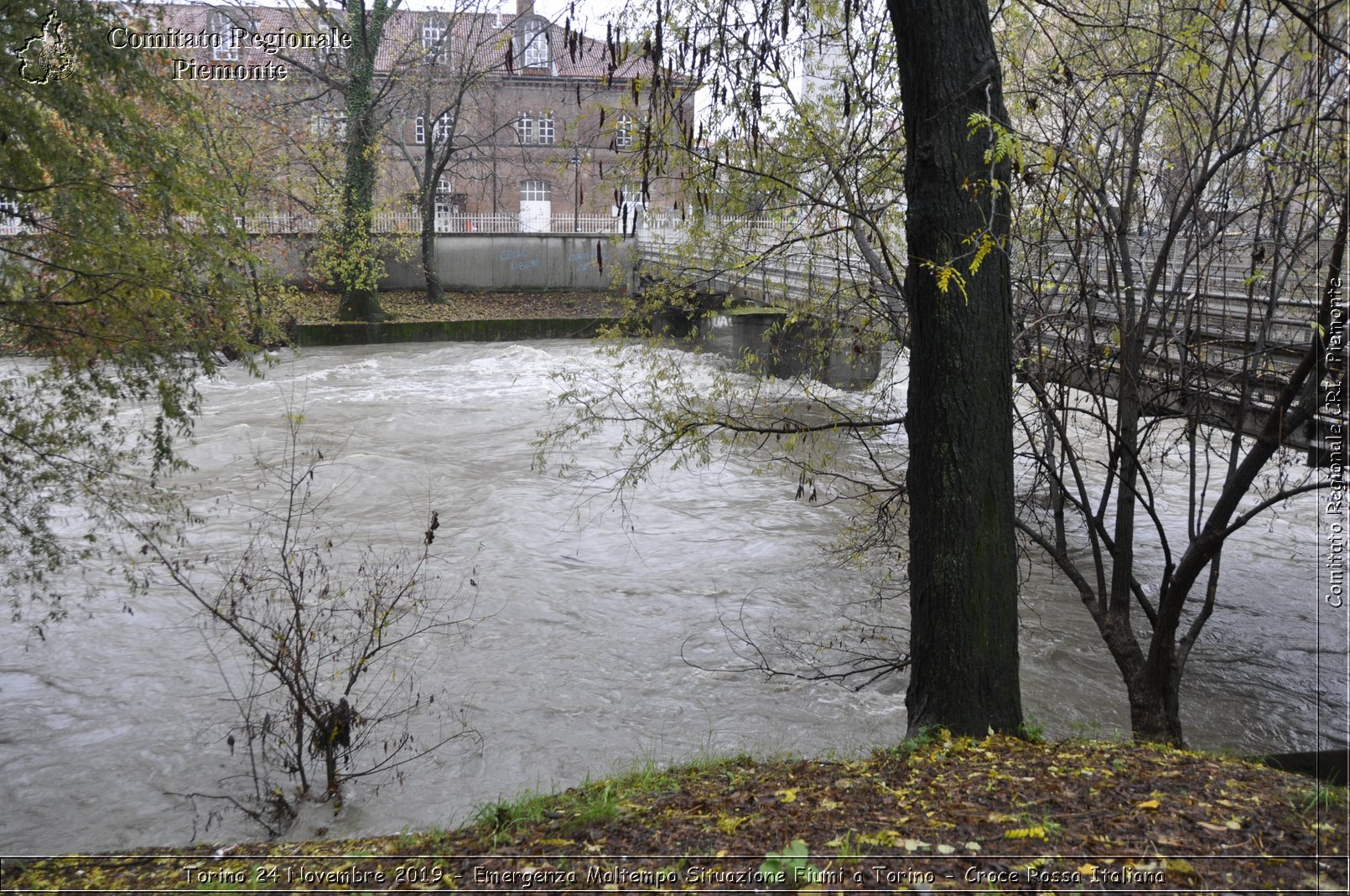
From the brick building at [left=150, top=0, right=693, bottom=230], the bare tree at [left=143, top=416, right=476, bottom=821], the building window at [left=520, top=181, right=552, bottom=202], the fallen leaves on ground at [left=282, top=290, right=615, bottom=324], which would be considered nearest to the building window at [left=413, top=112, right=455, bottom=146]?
the brick building at [left=150, top=0, right=693, bottom=230]

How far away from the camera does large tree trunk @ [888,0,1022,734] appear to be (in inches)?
207

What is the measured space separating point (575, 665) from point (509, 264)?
3208cm

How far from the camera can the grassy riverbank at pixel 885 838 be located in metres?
3.41

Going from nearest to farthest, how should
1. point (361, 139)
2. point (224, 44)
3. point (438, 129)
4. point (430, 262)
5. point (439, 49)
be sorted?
1. point (439, 49)
2. point (361, 139)
3. point (224, 44)
4. point (430, 262)
5. point (438, 129)

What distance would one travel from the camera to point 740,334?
24891mm

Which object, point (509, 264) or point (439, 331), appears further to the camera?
point (509, 264)

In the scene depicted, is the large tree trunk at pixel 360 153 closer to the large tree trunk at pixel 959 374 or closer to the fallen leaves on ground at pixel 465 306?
the fallen leaves on ground at pixel 465 306

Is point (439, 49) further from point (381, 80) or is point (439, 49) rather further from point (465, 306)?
point (465, 306)

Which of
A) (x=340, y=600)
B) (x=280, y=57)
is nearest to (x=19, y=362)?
(x=340, y=600)

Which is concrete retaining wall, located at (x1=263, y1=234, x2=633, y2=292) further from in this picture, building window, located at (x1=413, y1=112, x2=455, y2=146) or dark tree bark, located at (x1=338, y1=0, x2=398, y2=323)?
dark tree bark, located at (x1=338, y1=0, x2=398, y2=323)

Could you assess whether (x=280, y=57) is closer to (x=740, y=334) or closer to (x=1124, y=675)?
(x=740, y=334)

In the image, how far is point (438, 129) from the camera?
41.4 meters

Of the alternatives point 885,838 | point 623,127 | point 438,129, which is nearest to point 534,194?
point 438,129

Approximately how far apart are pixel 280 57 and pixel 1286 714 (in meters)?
30.0
